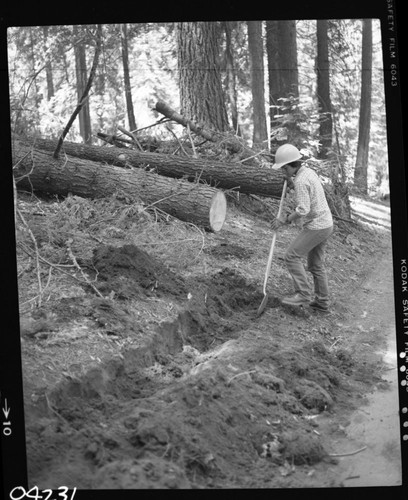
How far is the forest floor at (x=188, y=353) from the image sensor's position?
427 centimetres

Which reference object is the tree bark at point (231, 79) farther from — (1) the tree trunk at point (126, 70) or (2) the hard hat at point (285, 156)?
(2) the hard hat at point (285, 156)

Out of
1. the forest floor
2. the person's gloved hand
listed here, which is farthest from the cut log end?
the person's gloved hand

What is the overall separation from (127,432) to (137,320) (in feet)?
4.20

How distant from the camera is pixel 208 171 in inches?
286

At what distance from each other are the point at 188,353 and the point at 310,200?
5.79 ft

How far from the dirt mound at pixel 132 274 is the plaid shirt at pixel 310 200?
3.99ft

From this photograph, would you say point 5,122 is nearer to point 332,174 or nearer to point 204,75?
point 204,75

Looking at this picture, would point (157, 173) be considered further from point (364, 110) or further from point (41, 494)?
point (41, 494)

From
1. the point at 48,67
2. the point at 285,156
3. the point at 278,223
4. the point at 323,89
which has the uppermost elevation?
the point at 48,67

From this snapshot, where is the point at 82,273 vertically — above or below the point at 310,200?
below

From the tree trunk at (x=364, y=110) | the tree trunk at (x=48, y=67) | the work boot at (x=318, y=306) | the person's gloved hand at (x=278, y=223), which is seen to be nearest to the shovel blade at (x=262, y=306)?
the work boot at (x=318, y=306)

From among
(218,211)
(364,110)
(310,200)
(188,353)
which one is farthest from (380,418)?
(218,211)

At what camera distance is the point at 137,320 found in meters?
5.44

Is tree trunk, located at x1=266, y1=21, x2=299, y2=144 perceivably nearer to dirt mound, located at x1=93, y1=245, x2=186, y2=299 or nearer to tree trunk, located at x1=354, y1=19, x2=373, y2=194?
tree trunk, located at x1=354, y1=19, x2=373, y2=194
